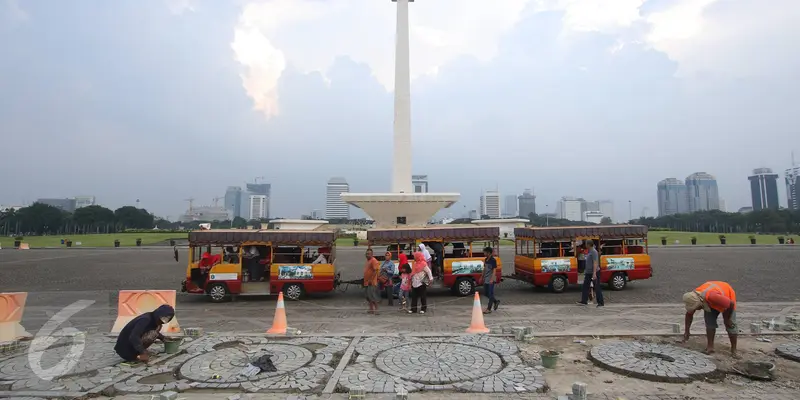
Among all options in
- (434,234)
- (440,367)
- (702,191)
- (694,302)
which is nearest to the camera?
(440,367)

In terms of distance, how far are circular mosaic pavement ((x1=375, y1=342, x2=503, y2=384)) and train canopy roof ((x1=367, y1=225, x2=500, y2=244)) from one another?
18.7 ft

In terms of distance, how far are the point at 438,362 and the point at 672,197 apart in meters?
161

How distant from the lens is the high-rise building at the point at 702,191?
5128 inches

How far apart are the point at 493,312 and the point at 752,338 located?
186 inches

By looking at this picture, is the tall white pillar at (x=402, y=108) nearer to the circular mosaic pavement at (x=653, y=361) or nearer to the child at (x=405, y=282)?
the child at (x=405, y=282)

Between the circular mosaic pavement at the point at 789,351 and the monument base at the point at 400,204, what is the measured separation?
21.9 meters

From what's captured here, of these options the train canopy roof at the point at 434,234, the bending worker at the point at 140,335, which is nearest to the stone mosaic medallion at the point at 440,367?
the bending worker at the point at 140,335

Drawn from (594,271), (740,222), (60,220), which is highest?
(60,220)

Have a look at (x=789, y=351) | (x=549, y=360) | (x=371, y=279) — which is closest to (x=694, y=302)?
(x=789, y=351)

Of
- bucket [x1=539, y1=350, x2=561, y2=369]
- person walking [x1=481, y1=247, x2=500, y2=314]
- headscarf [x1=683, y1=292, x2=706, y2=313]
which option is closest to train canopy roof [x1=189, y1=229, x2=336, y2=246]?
person walking [x1=481, y1=247, x2=500, y2=314]

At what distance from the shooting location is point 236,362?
5934mm

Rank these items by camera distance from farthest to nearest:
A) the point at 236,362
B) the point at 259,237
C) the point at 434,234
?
the point at 434,234 < the point at 259,237 < the point at 236,362

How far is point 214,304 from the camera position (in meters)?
11.5

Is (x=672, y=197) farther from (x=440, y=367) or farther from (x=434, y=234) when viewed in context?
(x=440, y=367)
